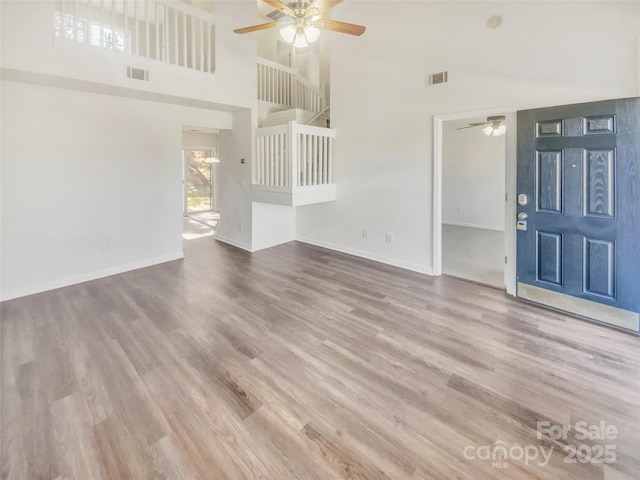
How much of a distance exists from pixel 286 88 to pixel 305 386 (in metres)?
6.50

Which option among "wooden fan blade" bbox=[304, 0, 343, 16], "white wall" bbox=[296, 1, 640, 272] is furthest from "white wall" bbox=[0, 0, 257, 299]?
"wooden fan blade" bbox=[304, 0, 343, 16]

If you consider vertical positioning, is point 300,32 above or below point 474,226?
above

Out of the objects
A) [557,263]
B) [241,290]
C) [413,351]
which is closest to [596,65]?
[557,263]

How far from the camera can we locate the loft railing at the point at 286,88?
255 inches

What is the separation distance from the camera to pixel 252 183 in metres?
5.59

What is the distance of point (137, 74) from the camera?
4062 mm

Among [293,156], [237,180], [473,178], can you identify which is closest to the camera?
[293,156]

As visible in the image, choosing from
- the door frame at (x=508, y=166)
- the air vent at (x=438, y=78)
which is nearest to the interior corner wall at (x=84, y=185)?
the air vent at (x=438, y=78)

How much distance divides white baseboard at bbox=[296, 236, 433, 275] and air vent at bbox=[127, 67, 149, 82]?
12.2ft

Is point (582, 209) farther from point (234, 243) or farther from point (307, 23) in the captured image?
point (234, 243)

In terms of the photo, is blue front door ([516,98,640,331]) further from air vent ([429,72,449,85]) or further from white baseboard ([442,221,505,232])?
white baseboard ([442,221,505,232])

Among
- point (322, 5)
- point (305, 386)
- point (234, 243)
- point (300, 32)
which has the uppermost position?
point (322, 5)

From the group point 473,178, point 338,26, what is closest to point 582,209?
point 338,26

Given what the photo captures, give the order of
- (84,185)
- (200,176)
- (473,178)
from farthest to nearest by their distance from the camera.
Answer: (200,176), (473,178), (84,185)
